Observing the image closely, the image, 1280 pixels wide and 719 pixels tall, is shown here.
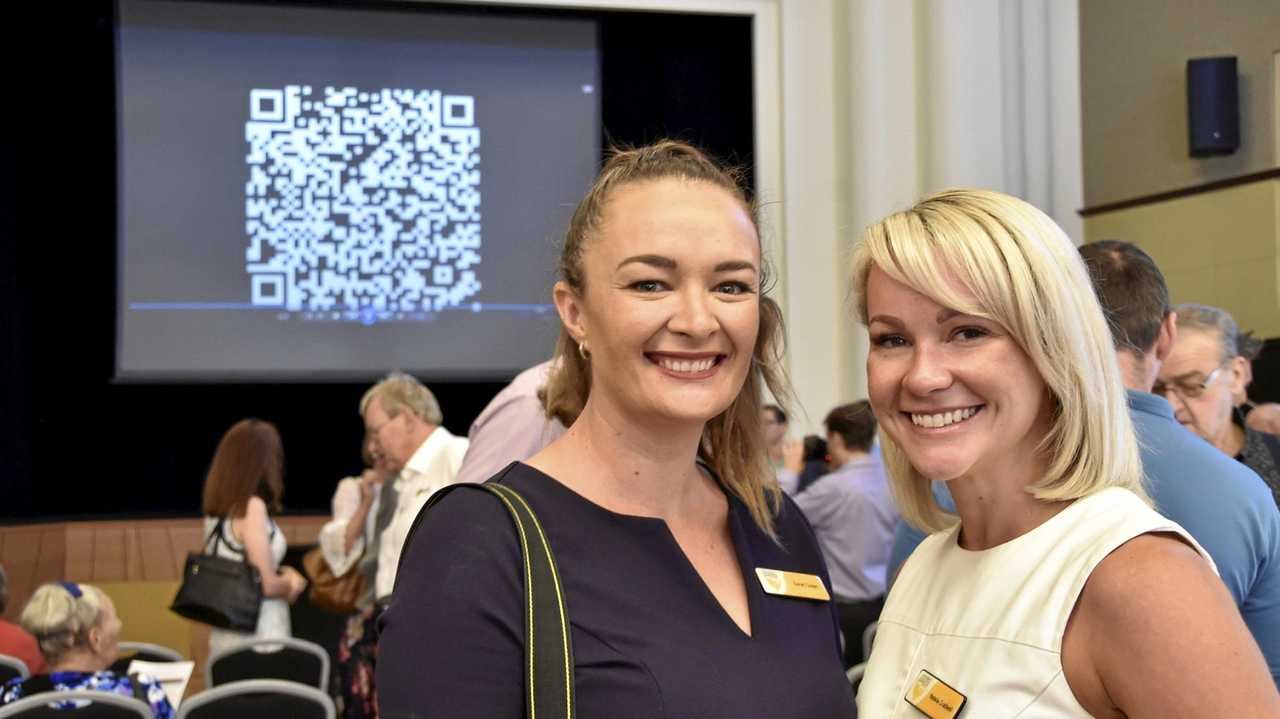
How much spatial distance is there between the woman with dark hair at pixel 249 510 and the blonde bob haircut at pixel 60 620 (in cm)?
117

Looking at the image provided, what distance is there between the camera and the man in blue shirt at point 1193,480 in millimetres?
2236

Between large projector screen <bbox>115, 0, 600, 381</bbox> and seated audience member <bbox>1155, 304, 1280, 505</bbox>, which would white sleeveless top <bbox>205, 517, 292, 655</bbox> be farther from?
large projector screen <bbox>115, 0, 600, 381</bbox>

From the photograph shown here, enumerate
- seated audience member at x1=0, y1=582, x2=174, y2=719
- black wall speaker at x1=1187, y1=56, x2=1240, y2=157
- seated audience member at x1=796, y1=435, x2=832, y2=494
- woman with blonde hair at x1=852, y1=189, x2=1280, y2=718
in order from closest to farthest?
woman with blonde hair at x1=852, y1=189, x2=1280, y2=718 < seated audience member at x1=0, y1=582, x2=174, y2=719 < seated audience member at x1=796, y1=435, x2=832, y2=494 < black wall speaker at x1=1187, y1=56, x2=1240, y2=157

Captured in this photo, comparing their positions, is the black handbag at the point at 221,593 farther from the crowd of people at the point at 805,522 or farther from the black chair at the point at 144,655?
the crowd of people at the point at 805,522

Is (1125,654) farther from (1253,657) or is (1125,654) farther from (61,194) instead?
(61,194)

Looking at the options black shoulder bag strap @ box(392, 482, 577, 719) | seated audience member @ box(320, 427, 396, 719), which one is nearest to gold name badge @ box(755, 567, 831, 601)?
black shoulder bag strap @ box(392, 482, 577, 719)

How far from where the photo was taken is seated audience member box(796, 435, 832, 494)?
7.81m

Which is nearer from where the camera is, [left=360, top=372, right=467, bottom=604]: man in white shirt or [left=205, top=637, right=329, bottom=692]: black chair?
[left=360, top=372, right=467, bottom=604]: man in white shirt

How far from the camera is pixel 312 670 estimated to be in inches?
201

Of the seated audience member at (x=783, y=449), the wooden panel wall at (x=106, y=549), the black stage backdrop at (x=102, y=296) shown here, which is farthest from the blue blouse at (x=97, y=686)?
the black stage backdrop at (x=102, y=296)

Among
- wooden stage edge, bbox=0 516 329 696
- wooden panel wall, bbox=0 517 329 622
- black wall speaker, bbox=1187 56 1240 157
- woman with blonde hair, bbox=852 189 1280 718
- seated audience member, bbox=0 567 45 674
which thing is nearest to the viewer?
woman with blonde hair, bbox=852 189 1280 718

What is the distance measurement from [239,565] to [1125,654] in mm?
4659

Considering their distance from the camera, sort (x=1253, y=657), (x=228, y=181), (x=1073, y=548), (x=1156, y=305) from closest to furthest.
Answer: (x=1253, y=657) → (x=1073, y=548) → (x=1156, y=305) → (x=228, y=181)

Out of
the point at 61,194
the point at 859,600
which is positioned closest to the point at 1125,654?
the point at 859,600
